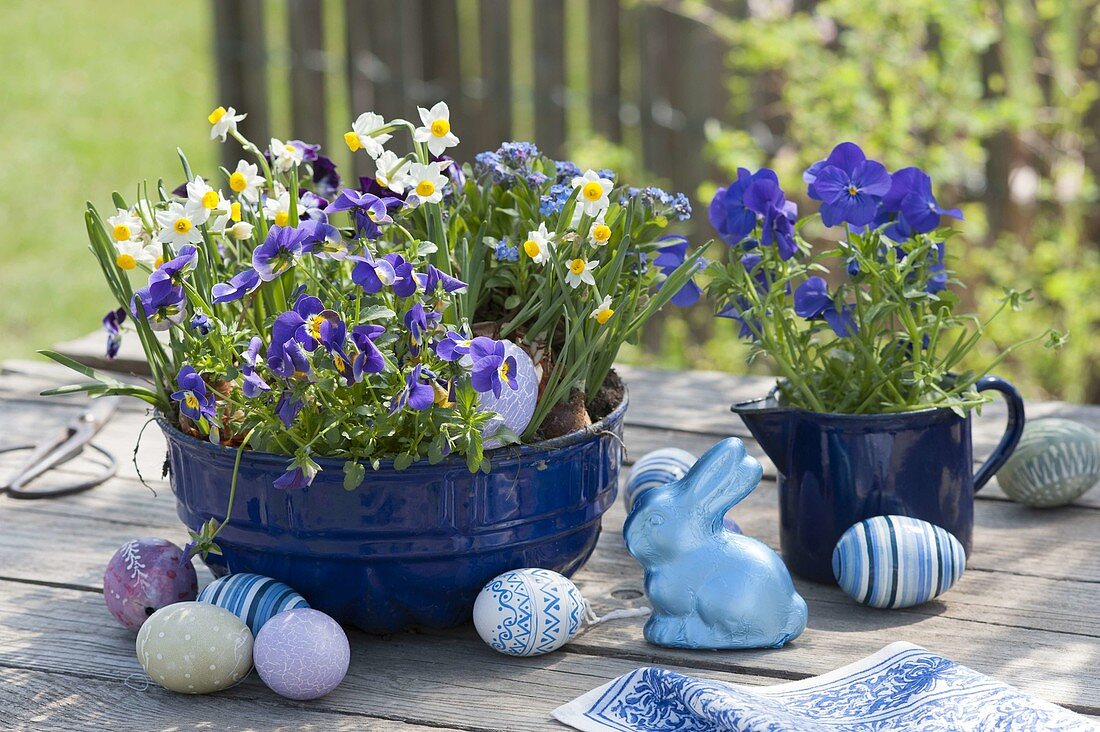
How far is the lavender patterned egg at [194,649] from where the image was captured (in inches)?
43.7

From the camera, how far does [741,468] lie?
3.91ft

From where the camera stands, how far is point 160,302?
1.10 metres

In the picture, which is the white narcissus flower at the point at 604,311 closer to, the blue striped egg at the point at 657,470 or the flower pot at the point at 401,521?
the flower pot at the point at 401,521

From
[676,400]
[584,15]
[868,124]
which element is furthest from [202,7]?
[676,400]

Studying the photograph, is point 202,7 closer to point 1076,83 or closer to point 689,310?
point 689,310

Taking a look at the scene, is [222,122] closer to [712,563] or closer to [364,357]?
[364,357]

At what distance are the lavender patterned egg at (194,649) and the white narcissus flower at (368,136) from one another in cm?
41

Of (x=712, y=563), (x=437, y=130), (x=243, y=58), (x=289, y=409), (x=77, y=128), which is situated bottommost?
(x=712, y=563)

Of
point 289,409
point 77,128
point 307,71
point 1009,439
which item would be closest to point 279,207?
point 289,409

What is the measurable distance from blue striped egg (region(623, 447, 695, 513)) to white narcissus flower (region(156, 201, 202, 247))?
557mm

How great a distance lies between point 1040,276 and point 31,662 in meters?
2.94

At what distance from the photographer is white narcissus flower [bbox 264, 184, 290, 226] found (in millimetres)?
1202

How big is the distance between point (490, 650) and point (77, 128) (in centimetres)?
528

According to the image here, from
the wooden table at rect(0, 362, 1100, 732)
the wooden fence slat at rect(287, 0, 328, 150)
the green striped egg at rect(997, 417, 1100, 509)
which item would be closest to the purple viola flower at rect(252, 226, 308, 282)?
the wooden table at rect(0, 362, 1100, 732)
